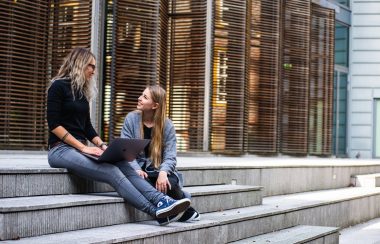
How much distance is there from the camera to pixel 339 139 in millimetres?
22672

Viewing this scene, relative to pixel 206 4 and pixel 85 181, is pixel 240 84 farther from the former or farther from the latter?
pixel 85 181

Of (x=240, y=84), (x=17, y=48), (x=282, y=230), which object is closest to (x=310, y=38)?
(x=240, y=84)

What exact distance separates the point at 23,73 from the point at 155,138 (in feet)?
16.1

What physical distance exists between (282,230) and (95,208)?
3.01 meters

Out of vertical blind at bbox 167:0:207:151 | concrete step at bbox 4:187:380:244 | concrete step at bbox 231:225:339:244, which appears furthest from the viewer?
vertical blind at bbox 167:0:207:151

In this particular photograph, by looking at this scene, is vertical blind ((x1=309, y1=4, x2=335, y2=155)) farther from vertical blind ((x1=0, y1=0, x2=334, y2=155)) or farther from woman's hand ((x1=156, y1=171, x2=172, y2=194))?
woman's hand ((x1=156, y1=171, x2=172, y2=194))

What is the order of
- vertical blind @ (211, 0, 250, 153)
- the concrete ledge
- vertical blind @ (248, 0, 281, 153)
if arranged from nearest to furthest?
1. the concrete ledge
2. vertical blind @ (211, 0, 250, 153)
3. vertical blind @ (248, 0, 281, 153)

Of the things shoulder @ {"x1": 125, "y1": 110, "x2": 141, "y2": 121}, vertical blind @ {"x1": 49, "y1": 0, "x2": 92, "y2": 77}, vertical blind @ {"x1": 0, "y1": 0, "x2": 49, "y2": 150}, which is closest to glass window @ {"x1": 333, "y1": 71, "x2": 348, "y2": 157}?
vertical blind @ {"x1": 49, "y1": 0, "x2": 92, "y2": 77}

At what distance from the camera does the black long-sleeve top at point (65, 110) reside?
19.1 ft

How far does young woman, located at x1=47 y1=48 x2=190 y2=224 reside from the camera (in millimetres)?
5660

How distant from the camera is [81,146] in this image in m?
5.82

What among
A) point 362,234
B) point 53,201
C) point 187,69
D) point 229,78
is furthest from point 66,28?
point 53,201

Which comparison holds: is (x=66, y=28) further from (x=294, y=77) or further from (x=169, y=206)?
(x=294, y=77)

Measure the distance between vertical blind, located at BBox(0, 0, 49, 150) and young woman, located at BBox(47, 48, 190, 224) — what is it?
4428mm
